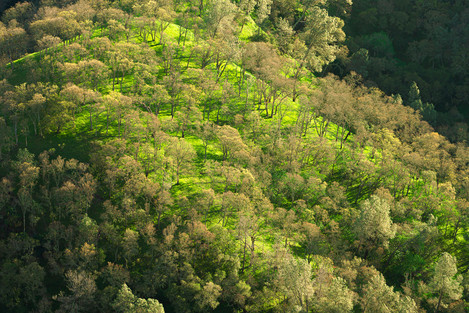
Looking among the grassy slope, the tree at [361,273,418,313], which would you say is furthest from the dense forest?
the grassy slope

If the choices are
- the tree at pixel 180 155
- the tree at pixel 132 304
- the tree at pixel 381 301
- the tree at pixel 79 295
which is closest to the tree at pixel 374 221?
the tree at pixel 381 301

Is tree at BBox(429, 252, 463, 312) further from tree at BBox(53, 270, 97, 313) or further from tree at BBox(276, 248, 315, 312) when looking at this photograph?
tree at BBox(53, 270, 97, 313)

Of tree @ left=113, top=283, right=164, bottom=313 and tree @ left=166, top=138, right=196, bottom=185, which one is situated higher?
tree @ left=166, top=138, right=196, bottom=185

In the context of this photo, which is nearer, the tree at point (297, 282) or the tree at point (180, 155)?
the tree at point (297, 282)

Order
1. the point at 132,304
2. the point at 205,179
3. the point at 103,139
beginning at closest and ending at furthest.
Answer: the point at 132,304
the point at 205,179
the point at 103,139

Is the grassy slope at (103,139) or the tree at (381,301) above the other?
the tree at (381,301)

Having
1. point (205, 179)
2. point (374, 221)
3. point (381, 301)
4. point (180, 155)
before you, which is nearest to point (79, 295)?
point (180, 155)

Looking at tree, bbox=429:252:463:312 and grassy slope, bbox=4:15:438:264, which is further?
grassy slope, bbox=4:15:438:264

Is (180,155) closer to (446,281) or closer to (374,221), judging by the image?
(374,221)

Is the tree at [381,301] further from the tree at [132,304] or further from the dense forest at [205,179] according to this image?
the tree at [132,304]
